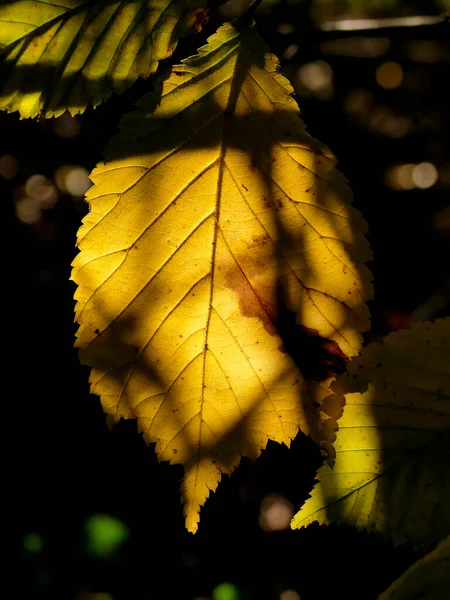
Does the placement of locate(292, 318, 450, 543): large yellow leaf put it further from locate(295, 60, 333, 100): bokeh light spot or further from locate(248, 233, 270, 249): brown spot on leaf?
locate(295, 60, 333, 100): bokeh light spot

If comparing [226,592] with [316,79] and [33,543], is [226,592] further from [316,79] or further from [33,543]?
[316,79]

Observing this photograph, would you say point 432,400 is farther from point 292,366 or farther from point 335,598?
point 335,598

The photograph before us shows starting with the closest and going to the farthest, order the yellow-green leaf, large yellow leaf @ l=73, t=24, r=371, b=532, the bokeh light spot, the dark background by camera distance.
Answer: the yellow-green leaf, large yellow leaf @ l=73, t=24, r=371, b=532, the dark background, the bokeh light spot

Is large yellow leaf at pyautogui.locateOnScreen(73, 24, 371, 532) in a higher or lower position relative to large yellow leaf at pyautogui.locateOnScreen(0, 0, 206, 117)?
lower

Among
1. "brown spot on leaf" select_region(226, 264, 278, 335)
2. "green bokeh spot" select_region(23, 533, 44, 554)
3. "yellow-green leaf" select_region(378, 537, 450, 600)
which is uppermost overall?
"brown spot on leaf" select_region(226, 264, 278, 335)

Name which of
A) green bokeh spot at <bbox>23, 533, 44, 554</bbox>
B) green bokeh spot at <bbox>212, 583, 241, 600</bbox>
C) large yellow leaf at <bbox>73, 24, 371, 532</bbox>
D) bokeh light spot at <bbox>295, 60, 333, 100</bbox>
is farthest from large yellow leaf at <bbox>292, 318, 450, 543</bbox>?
bokeh light spot at <bbox>295, 60, 333, 100</bbox>

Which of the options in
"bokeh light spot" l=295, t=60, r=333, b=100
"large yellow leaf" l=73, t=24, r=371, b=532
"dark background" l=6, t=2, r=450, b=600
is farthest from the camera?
"bokeh light spot" l=295, t=60, r=333, b=100

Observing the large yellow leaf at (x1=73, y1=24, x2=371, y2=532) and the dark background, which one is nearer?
the large yellow leaf at (x1=73, y1=24, x2=371, y2=532)

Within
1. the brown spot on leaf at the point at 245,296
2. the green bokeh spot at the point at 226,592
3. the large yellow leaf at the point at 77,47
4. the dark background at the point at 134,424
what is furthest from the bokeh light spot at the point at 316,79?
the green bokeh spot at the point at 226,592
